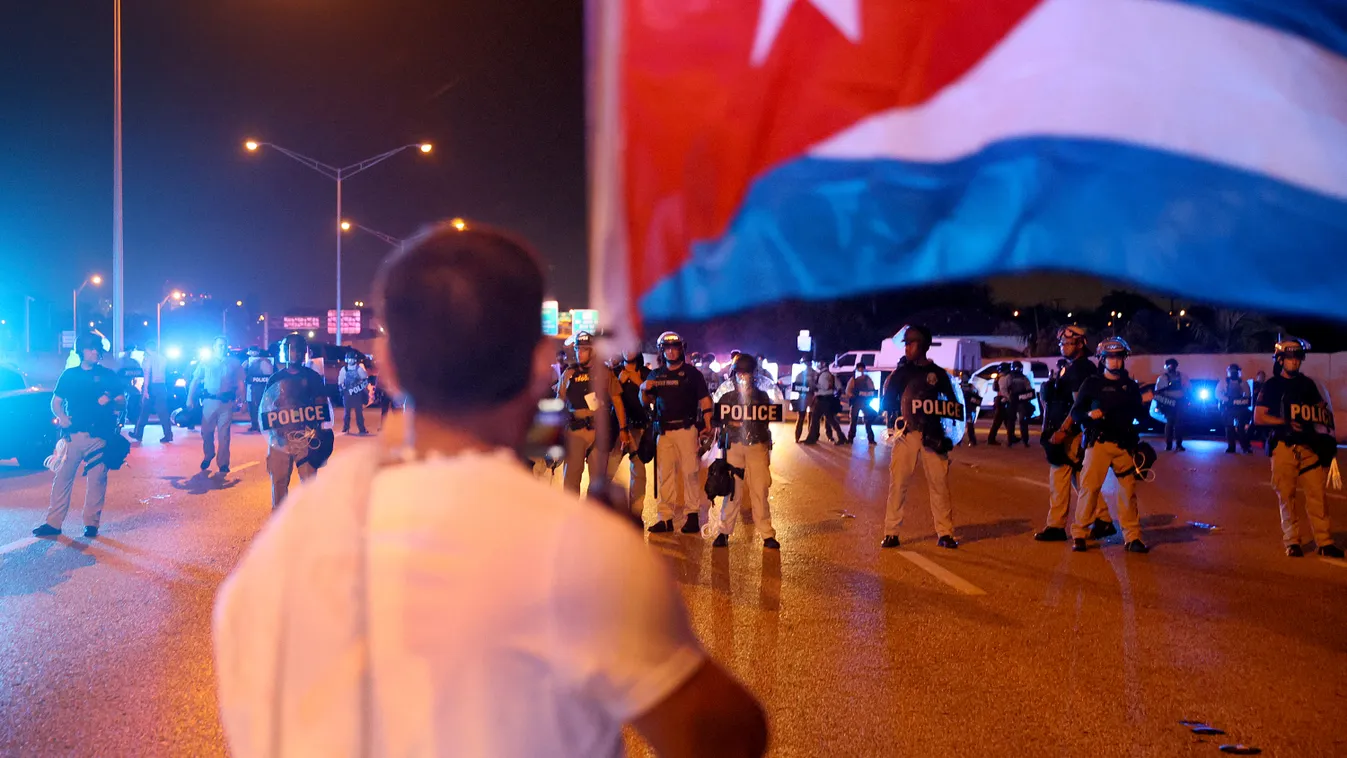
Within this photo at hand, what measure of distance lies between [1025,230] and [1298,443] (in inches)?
290

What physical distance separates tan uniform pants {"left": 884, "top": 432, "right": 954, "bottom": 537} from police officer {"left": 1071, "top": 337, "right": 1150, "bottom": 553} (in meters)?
1.23

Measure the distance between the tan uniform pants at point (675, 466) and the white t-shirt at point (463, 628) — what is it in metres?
9.01

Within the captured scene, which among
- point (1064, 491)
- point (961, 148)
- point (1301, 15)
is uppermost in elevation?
point (1301, 15)

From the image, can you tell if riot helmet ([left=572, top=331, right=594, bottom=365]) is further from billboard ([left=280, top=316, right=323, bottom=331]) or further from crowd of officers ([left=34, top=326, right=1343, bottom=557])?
billboard ([left=280, top=316, right=323, bottom=331])

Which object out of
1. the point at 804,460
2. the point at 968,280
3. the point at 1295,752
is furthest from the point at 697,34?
the point at 804,460

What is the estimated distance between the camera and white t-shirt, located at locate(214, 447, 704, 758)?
4.14 feet

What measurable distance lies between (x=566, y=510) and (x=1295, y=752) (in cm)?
447

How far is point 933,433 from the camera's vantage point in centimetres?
954

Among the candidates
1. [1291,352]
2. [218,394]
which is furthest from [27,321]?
[1291,352]

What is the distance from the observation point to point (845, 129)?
11.4 feet

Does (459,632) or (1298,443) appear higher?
(459,632)

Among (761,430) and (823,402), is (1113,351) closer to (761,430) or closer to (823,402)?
(761,430)

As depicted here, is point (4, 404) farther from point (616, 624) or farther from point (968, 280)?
point (616, 624)

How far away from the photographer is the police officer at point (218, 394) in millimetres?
14391
